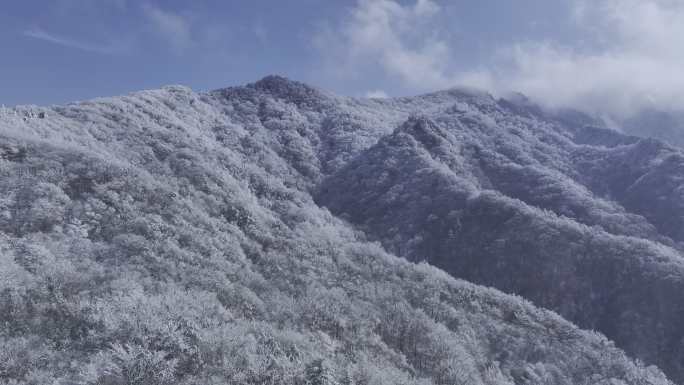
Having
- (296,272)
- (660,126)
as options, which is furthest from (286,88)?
(660,126)

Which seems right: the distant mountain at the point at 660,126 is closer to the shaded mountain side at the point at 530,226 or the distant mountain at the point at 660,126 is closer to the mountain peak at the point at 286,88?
the shaded mountain side at the point at 530,226

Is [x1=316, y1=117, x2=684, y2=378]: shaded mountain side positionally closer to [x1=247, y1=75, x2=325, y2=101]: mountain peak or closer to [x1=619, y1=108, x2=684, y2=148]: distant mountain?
[x1=247, y1=75, x2=325, y2=101]: mountain peak

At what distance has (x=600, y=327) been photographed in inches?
1932

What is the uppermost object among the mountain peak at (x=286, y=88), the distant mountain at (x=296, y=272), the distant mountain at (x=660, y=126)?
the distant mountain at (x=660, y=126)

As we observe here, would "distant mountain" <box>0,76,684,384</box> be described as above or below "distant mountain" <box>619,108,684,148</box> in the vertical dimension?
below

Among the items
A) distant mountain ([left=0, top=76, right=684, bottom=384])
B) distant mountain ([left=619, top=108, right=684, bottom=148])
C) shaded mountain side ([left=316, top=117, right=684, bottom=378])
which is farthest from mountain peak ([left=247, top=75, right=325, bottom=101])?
distant mountain ([left=619, top=108, right=684, bottom=148])

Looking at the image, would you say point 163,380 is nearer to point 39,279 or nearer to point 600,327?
point 39,279

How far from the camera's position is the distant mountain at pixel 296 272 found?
1439cm

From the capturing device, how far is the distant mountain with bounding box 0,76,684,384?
14.4 m

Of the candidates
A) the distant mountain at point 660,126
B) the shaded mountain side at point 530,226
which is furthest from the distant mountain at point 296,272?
the distant mountain at point 660,126

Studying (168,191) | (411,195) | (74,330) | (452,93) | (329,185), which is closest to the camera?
(74,330)

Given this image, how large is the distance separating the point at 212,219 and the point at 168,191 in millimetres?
3119

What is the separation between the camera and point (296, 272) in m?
27.5

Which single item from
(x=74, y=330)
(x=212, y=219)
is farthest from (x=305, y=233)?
(x=74, y=330)
